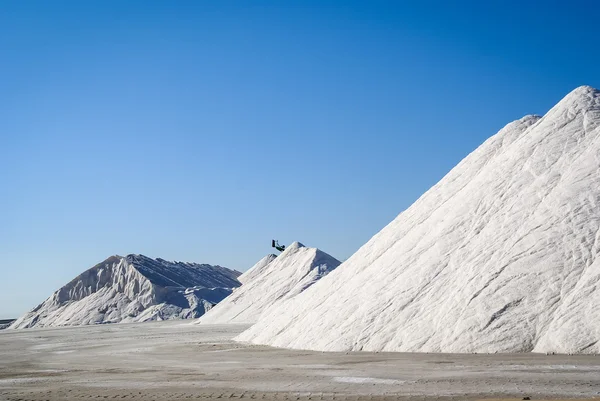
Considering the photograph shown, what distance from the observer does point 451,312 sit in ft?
55.3

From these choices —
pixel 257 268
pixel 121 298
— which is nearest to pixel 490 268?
pixel 257 268

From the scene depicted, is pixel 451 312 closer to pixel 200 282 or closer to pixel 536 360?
pixel 536 360

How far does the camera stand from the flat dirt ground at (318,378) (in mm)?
10531

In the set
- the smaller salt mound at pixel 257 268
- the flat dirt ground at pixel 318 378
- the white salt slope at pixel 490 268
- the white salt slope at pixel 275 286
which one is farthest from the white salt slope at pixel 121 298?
the flat dirt ground at pixel 318 378

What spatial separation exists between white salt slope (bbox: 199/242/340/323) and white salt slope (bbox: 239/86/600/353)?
20862 millimetres

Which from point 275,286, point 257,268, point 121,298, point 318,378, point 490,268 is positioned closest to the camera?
point 318,378

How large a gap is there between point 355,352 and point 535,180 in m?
8.74

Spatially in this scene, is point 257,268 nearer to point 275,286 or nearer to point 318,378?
point 275,286

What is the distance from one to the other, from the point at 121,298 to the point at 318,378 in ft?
192

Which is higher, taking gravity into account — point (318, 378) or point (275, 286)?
point (275, 286)

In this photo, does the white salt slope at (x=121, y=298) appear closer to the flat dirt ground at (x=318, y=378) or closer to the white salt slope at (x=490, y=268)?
the white salt slope at (x=490, y=268)

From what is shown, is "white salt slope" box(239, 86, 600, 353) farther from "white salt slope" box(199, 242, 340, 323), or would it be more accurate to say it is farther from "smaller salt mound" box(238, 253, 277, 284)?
"smaller salt mound" box(238, 253, 277, 284)

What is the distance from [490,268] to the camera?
1770cm

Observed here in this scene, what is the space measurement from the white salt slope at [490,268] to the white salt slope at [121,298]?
40613mm
